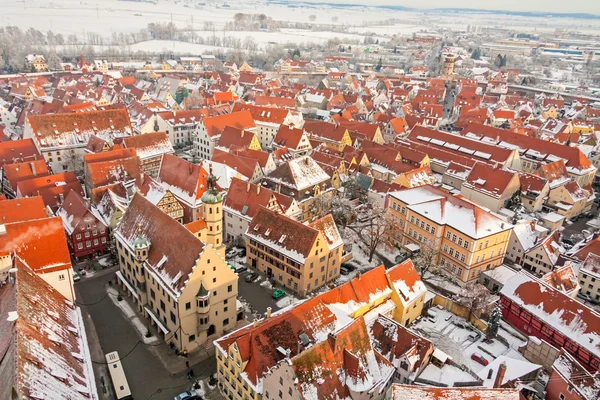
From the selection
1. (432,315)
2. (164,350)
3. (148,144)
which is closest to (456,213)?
(432,315)

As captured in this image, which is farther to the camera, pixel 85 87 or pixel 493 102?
pixel 493 102

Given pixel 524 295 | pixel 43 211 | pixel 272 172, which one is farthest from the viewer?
pixel 272 172

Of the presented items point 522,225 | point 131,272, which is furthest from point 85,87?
point 522,225

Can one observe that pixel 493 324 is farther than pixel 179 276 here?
Yes

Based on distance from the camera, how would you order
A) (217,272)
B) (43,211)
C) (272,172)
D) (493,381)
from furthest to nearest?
(272,172), (43,211), (217,272), (493,381)

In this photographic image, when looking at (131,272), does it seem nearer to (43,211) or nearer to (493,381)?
(43,211)

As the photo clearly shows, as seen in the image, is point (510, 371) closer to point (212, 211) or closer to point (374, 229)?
point (374, 229)
